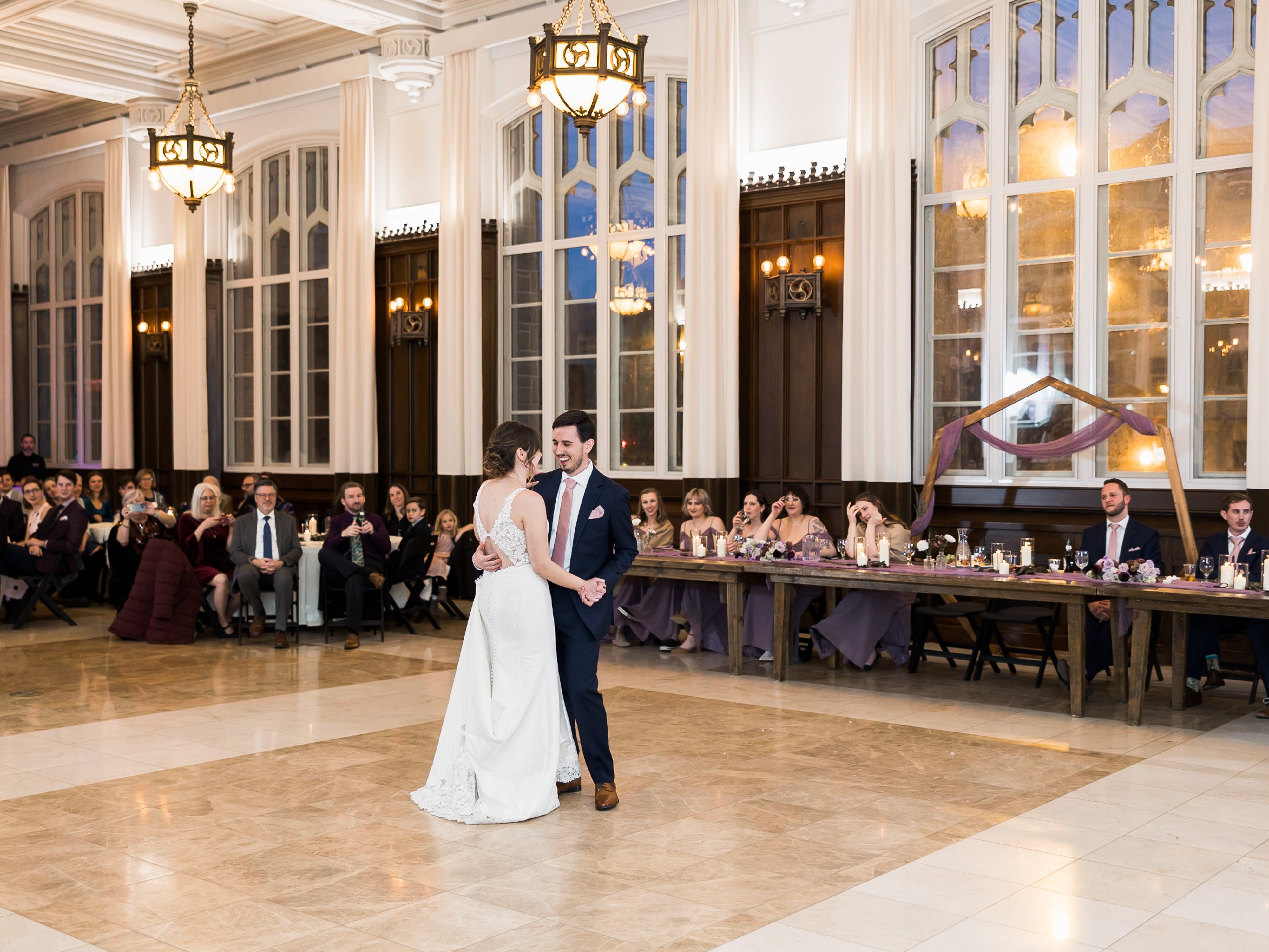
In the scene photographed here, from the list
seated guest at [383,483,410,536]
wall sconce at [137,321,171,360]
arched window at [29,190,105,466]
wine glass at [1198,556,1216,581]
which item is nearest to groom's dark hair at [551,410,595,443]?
wine glass at [1198,556,1216,581]

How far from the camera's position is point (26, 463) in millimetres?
16688

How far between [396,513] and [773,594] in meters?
4.05

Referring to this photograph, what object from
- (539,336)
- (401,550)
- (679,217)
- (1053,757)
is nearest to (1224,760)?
(1053,757)

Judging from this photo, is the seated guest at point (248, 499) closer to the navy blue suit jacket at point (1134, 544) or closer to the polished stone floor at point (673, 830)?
the polished stone floor at point (673, 830)

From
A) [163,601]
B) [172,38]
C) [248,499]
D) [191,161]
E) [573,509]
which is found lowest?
[163,601]

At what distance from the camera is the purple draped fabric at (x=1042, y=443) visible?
839 centimetres

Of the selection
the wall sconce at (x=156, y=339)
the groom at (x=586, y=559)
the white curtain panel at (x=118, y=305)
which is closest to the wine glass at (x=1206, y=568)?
the groom at (x=586, y=559)

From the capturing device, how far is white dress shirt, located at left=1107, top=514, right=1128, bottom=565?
25.6 feet

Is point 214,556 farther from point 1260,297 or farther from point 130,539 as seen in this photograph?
point 1260,297

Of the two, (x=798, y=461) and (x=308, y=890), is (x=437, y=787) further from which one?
(x=798, y=461)

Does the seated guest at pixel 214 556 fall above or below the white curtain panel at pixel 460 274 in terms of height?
below

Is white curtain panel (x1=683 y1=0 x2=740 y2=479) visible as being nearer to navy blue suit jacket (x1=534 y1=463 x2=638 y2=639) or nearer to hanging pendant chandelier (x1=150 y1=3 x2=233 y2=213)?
hanging pendant chandelier (x1=150 y1=3 x2=233 y2=213)

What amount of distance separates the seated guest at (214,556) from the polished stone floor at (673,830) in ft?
7.38

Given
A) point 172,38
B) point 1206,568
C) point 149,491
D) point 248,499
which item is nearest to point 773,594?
point 1206,568
